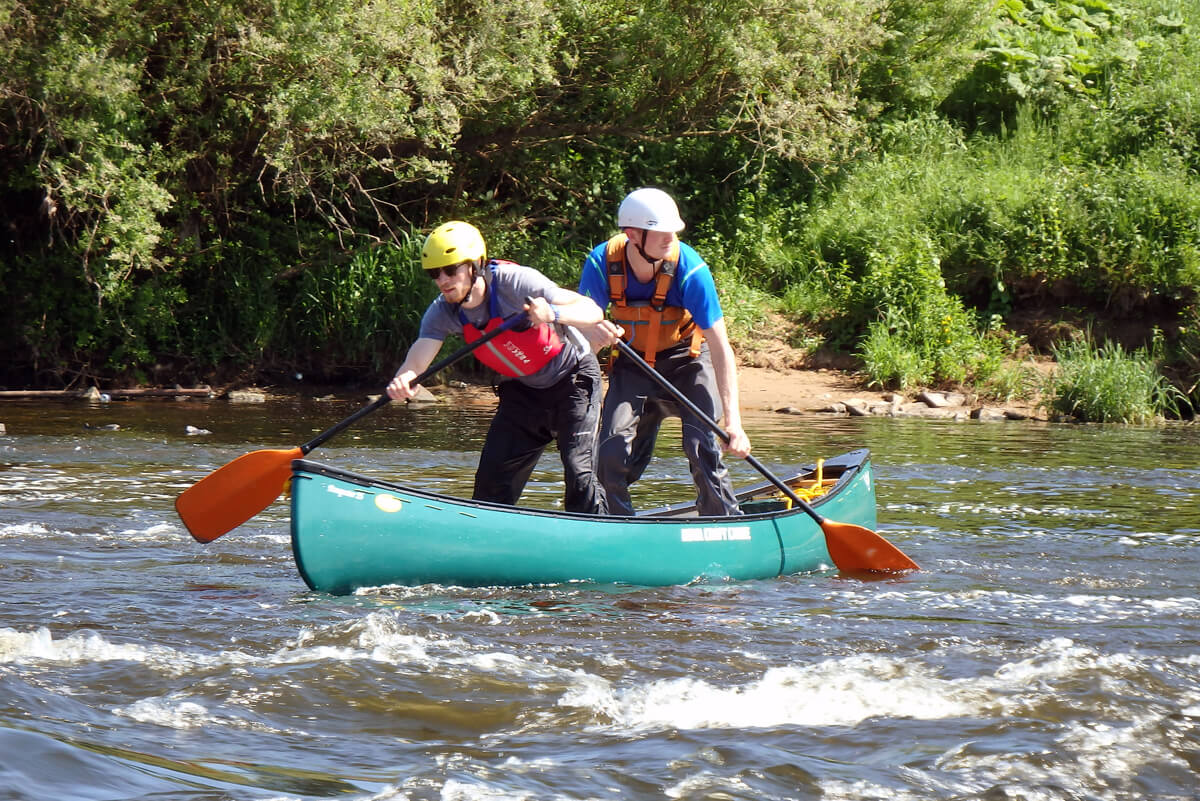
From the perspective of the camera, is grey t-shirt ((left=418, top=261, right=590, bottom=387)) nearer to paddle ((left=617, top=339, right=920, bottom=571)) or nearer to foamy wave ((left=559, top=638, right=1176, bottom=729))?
paddle ((left=617, top=339, right=920, bottom=571))

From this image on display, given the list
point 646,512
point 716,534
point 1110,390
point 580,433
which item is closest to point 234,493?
point 580,433

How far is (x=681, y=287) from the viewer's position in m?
5.57

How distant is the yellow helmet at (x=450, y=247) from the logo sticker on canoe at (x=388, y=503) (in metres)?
0.86

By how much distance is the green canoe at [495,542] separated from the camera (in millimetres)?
4906

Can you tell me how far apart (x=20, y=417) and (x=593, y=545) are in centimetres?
846

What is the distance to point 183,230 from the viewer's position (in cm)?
1435

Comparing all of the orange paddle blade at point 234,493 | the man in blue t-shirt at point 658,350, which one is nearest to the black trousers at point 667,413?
the man in blue t-shirt at point 658,350

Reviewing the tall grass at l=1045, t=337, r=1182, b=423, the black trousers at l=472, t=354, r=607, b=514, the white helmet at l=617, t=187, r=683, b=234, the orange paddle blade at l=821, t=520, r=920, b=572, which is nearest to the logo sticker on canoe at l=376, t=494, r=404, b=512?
the black trousers at l=472, t=354, r=607, b=514

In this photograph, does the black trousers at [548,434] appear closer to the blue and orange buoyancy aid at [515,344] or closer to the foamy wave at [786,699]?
the blue and orange buoyancy aid at [515,344]

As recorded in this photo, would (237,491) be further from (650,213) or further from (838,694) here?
(838,694)

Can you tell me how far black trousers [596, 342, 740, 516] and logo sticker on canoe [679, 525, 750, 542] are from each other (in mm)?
261

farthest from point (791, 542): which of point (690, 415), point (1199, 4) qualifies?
point (1199, 4)

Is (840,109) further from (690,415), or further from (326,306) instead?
(690,415)

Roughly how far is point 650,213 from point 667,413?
39.9 inches
